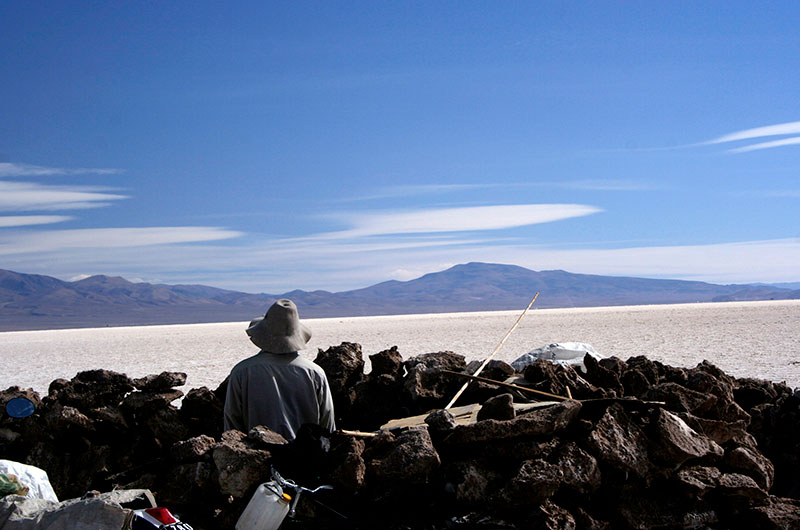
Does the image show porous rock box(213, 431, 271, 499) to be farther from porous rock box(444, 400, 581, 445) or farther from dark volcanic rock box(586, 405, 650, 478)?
dark volcanic rock box(586, 405, 650, 478)

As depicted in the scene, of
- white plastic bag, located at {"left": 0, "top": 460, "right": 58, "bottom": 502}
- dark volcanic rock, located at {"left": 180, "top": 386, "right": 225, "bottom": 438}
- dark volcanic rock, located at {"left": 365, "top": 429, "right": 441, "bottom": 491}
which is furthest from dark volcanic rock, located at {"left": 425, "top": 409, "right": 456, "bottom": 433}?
dark volcanic rock, located at {"left": 180, "top": 386, "right": 225, "bottom": 438}

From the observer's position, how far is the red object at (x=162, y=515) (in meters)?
4.10

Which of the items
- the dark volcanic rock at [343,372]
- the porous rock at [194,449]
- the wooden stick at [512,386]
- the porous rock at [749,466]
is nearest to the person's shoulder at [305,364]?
the porous rock at [194,449]

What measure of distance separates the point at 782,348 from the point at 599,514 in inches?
850

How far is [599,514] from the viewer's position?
457 centimetres

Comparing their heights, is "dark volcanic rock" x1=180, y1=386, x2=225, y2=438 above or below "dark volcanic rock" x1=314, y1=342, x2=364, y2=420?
below

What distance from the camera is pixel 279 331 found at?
18.0 ft

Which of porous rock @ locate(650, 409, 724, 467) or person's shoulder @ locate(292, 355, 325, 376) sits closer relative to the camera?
porous rock @ locate(650, 409, 724, 467)

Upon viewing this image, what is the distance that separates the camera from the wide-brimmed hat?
5.46m

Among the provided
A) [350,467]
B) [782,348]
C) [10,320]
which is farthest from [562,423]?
[10,320]

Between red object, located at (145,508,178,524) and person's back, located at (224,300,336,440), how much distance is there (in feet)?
4.54

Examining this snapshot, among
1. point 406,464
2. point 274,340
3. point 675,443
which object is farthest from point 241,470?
point 675,443

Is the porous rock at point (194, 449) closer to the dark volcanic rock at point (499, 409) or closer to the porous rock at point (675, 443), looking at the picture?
the dark volcanic rock at point (499, 409)

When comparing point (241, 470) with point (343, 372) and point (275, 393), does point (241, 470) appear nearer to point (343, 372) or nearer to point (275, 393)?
point (275, 393)
